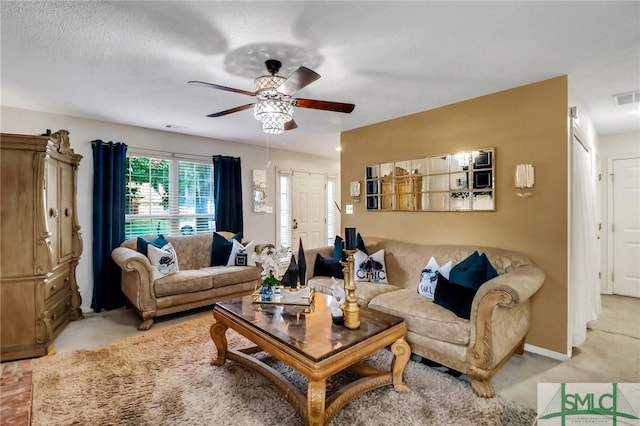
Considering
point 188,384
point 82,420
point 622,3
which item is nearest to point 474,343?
point 188,384

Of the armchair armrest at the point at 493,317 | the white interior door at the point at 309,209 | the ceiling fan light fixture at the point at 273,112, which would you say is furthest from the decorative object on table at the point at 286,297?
the white interior door at the point at 309,209

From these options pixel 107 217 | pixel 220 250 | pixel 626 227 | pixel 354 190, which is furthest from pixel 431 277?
pixel 107 217

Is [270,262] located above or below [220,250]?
above

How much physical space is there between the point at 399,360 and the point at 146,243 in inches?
126

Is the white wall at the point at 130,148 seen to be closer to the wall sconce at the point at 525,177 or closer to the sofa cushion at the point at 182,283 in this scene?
the sofa cushion at the point at 182,283

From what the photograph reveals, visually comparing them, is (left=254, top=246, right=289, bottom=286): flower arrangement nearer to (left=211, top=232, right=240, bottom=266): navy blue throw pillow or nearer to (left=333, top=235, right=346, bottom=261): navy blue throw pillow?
(left=333, top=235, right=346, bottom=261): navy blue throw pillow

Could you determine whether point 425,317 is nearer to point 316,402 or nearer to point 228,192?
point 316,402

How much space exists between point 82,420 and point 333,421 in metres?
1.53

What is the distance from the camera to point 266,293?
2.51 m

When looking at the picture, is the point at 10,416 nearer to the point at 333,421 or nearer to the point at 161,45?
the point at 333,421

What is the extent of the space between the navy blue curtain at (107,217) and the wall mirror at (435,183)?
3306 mm

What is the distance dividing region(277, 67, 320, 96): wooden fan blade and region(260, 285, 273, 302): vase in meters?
1.55

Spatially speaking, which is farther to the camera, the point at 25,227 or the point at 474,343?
the point at 25,227

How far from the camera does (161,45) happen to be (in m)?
2.16
